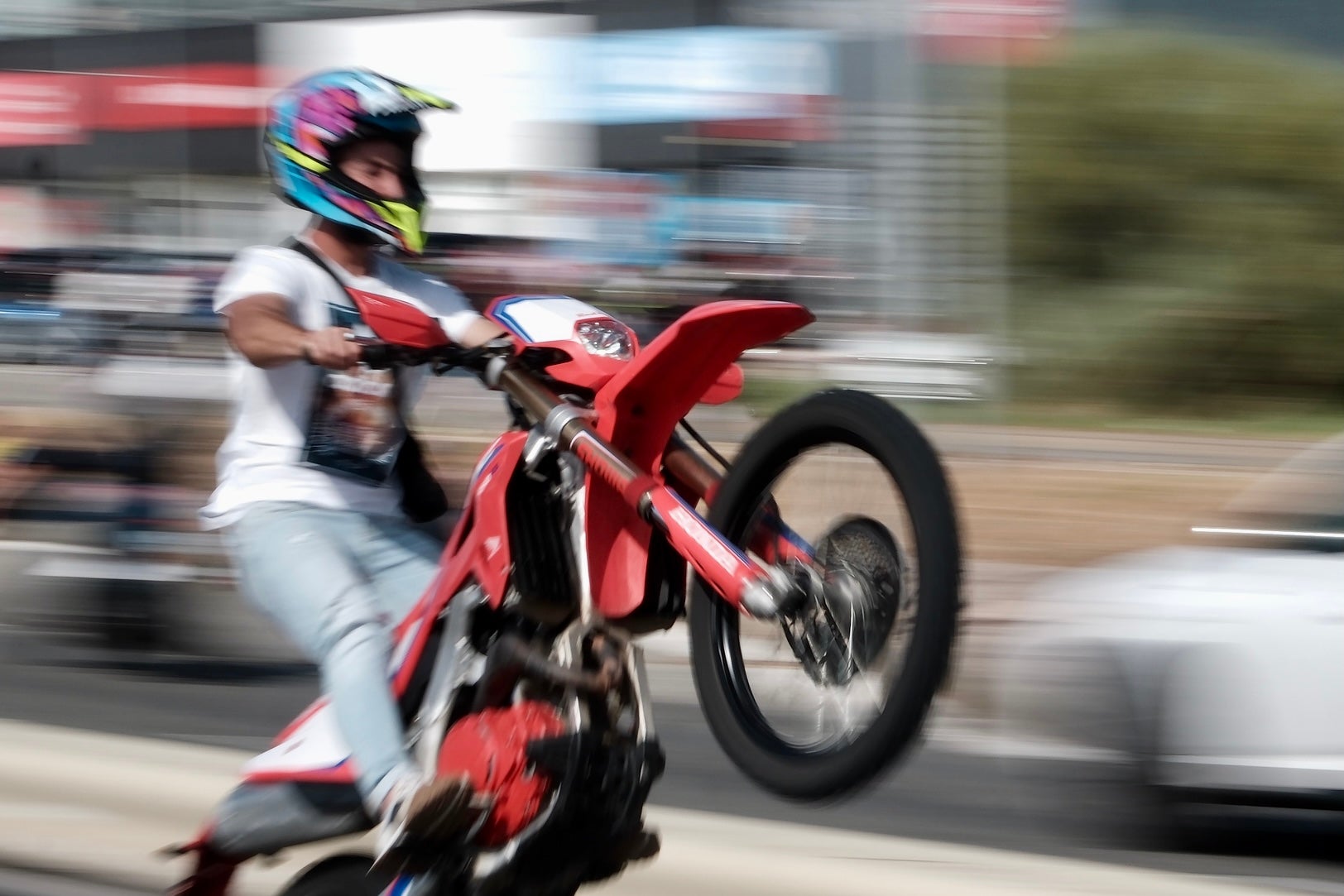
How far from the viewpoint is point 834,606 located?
3.60 metres

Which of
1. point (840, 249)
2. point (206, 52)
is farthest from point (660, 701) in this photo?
point (206, 52)

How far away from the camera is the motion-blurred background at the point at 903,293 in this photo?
6.52m

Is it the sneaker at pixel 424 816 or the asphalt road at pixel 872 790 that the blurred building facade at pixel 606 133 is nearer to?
the asphalt road at pixel 872 790

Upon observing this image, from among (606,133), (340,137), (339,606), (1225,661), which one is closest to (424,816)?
(339,606)

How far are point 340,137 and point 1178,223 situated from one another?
2032 centimetres

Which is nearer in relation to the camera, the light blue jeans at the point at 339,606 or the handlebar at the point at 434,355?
the handlebar at the point at 434,355

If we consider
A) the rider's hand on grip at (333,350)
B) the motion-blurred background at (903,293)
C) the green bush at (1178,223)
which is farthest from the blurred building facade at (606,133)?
the rider's hand on grip at (333,350)

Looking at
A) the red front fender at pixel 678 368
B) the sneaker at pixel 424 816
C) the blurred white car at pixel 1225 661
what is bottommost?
the blurred white car at pixel 1225 661

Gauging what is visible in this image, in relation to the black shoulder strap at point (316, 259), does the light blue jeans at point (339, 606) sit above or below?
below

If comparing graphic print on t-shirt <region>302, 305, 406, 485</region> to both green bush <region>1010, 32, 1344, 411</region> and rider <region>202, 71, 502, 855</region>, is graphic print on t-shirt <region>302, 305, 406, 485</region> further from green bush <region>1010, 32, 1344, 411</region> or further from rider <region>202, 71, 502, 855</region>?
green bush <region>1010, 32, 1344, 411</region>

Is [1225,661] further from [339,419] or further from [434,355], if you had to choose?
[434,355]

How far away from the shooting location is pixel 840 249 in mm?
19094

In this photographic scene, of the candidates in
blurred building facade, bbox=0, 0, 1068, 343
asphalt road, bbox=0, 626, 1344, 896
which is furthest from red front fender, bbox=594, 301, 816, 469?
blurred building facade, bbox=0, 0, 1068, 343

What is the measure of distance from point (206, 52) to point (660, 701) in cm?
2329
